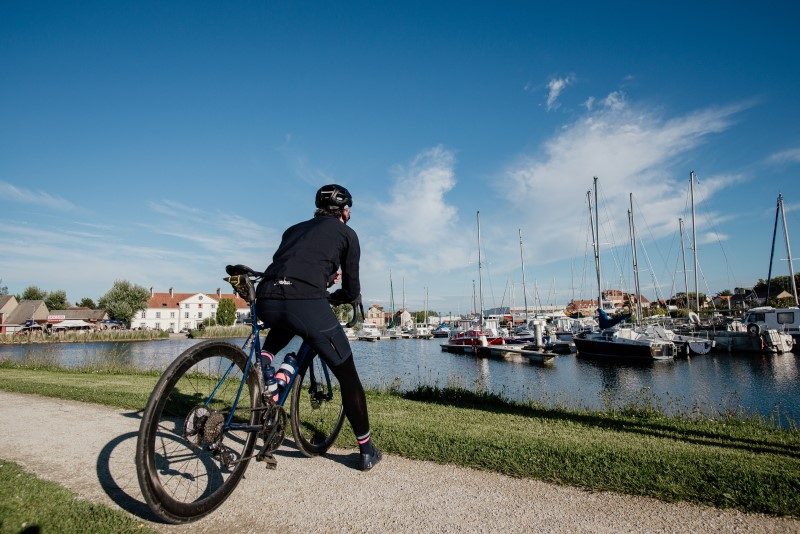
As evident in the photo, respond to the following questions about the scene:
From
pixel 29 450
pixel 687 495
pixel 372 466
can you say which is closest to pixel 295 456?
pixel 372 466

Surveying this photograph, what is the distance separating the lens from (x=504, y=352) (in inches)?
1619

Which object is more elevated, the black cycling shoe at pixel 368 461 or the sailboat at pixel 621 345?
the black cycling shoe at pixel 368 461

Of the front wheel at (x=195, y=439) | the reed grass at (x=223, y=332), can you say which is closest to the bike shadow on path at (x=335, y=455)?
the front wheel at (x=195, y=439)

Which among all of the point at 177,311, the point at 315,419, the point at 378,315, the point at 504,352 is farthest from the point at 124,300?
the point at 315,419

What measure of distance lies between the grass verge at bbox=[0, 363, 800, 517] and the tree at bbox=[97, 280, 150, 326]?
93.7 meters

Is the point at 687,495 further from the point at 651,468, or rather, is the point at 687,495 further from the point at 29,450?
the point at 29,450

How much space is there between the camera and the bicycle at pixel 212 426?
2.55 m

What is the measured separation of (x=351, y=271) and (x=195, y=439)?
1.62m

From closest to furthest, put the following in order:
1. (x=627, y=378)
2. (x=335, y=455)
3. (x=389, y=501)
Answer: (x=389, y=501) → (x=335, y=455) → (x=627, y=378)

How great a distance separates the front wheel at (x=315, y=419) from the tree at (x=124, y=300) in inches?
3788

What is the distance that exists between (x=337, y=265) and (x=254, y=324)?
0.78 m

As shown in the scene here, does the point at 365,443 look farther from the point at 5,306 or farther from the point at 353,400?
the point at 5,306

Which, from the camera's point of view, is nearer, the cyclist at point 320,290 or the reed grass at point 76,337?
the cyclist at point 320,290

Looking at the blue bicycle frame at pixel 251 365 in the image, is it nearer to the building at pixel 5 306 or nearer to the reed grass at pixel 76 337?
the reed grass at pixel 76 337
